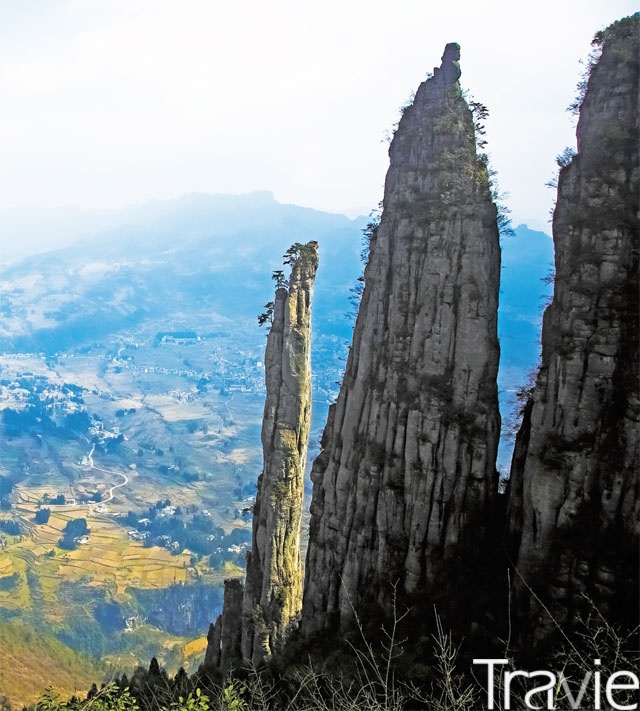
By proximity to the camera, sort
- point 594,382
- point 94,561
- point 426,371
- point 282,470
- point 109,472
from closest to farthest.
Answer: point 594,382 → point 426,371 → point 282,470 → point 94,561 → point 109,472

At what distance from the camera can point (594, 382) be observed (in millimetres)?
18422

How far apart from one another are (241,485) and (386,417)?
12119cm

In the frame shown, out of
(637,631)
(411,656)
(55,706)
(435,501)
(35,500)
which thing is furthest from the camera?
(35,500)

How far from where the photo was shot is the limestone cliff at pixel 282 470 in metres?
31.0

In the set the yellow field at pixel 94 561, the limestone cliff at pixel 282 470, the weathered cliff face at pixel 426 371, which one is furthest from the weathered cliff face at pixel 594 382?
the yellow field at pixel 94 561

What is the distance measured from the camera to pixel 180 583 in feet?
318

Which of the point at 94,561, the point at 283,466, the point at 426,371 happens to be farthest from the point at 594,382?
the point at 94,561

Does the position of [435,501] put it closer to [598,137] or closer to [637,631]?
[637,631]

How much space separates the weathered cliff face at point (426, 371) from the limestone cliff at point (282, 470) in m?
6.91

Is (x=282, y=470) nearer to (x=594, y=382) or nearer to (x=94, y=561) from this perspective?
(x=594, y=382)

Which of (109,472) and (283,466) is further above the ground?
(283,466)

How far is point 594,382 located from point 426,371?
6034mm

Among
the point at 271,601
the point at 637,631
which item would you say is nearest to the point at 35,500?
the point at 271,601

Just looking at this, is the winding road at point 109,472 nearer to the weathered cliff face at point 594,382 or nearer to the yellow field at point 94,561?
the yellow field at point 94,561
